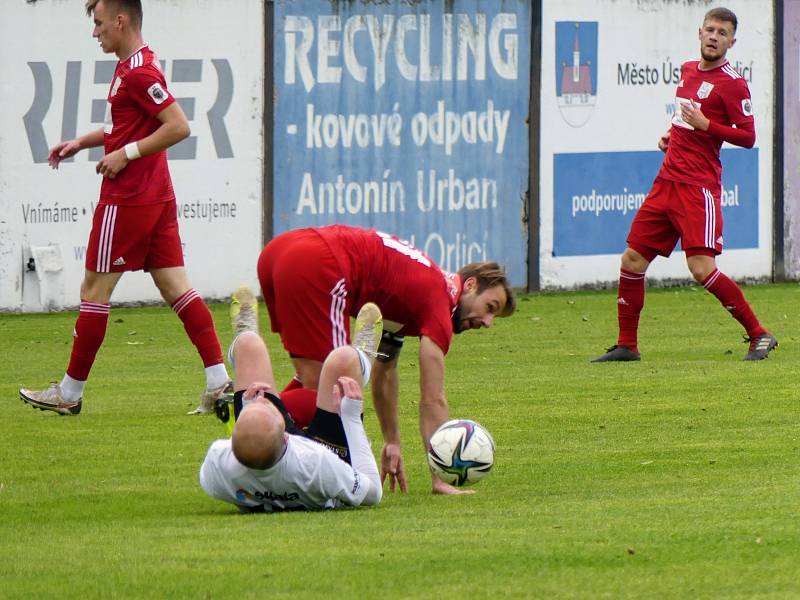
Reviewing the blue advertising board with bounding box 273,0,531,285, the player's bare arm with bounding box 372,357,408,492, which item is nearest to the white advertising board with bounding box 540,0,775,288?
the blue advertising board with bounding box 273,0,531,285

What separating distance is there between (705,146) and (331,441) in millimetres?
6445

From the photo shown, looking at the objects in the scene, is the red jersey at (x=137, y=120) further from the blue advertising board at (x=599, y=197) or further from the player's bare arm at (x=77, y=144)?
the blue advertising board at (x=599, y=197)

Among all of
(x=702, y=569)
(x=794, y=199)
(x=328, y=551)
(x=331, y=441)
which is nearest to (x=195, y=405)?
(x=331, y=441)

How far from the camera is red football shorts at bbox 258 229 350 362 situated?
8.39 metres

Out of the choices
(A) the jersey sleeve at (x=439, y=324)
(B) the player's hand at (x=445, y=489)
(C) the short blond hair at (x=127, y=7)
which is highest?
(C) the short blond hair at (x=127, y=7)

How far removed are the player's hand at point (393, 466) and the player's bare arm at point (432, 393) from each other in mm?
125

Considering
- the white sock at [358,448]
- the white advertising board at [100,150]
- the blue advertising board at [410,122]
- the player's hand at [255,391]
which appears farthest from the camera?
the blue advertising board at [410,122]

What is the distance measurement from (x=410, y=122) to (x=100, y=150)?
3.09m

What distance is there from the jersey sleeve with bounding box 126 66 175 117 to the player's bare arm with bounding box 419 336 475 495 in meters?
3.16

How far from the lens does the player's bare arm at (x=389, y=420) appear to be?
8.20 m

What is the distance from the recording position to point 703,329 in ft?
51.2

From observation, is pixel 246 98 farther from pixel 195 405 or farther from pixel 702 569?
pixel 702 569

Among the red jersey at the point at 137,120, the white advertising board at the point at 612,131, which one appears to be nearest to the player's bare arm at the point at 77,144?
the red jersey at the point at 137,120

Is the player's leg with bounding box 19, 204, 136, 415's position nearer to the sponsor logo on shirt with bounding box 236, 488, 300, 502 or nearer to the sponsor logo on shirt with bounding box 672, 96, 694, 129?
the sponsor logo on shirt with bounding box 236, 488, 300, 502
